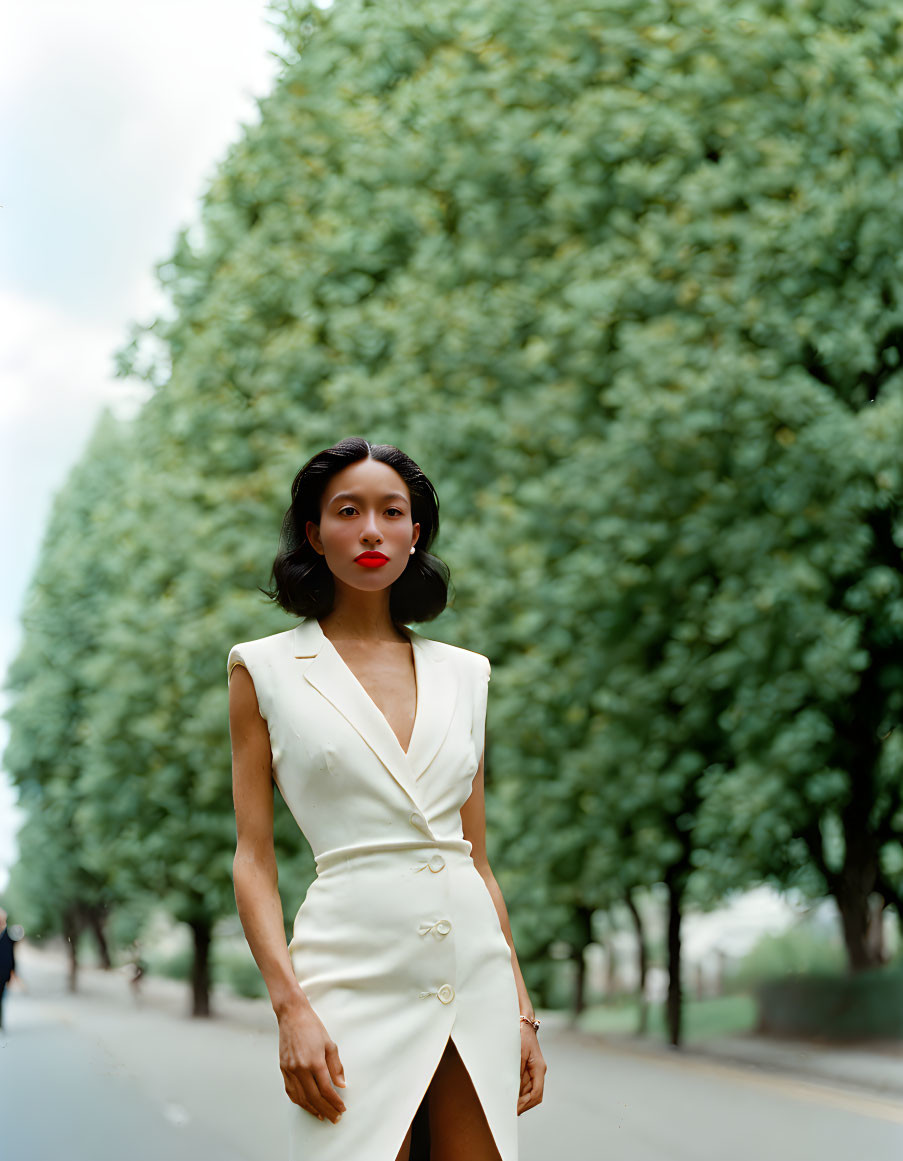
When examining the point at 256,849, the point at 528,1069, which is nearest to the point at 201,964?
the point at 528,1069

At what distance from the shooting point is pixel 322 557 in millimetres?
2172

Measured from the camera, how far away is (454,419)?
852cm

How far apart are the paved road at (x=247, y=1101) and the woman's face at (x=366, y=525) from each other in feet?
14.1

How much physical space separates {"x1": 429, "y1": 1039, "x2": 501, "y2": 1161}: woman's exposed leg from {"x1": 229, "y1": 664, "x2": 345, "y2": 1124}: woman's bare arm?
0.54 feet

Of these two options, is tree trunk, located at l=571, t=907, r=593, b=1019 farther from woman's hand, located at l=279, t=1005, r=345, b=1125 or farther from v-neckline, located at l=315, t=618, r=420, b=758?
woman's hand, located at l=279, t=1005, r=345, b=1125

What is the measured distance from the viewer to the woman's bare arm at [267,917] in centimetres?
181

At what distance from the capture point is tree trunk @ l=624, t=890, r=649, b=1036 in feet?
32.3

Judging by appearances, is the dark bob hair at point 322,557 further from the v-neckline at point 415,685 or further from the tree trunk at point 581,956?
the tree trunk at point 581,956

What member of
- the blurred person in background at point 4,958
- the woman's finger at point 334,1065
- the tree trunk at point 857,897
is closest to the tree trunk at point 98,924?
the blurred person in background at point 4,958

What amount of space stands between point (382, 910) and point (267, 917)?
0.51ft

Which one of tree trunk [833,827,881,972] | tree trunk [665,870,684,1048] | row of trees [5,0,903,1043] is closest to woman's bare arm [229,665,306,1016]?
row of trees [5,0,903,1043]

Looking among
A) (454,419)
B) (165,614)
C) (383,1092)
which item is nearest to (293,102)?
Result: (454,419)

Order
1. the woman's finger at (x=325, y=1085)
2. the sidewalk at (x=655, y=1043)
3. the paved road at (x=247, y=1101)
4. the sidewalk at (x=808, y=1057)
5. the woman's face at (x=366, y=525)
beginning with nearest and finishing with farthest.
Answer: the woman's finger at (x=325, y=1085), the woman's face at (x=366, y=525), the paved road at (x=247, y=1101), the sidewalk at (x=808, y=1057), the sidewalk at (x=655, y=1043)

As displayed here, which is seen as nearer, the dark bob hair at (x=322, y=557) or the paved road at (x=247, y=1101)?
the dark bob hair at (x=322, y=557)
